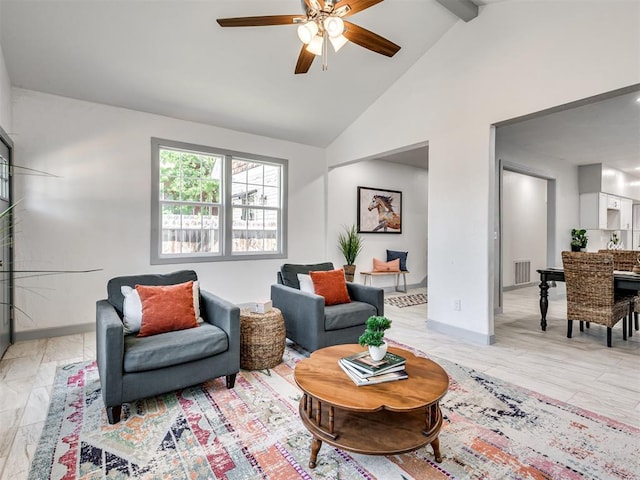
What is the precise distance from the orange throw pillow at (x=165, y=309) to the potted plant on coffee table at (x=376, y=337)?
1.44m

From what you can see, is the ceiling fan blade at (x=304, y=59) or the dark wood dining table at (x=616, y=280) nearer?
the ceiling fan blade at (x=304, y=59)

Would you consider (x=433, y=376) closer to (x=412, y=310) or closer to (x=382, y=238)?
(x=412, y=310)

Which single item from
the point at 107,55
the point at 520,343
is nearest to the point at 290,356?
the point at 520,343

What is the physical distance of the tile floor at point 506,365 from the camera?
2.11 metres

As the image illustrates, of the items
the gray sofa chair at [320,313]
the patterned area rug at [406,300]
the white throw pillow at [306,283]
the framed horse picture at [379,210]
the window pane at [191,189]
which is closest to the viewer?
the gray sofa chair at [320,313]

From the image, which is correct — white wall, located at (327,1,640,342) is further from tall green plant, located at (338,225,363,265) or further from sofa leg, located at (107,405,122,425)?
sofa leg, located at (107,405,122,425)

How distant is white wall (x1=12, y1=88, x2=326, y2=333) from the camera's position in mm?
3619

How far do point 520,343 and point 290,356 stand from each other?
2.49m

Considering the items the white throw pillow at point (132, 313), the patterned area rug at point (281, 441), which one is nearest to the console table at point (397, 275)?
the patterned area rug at point (281, 441)

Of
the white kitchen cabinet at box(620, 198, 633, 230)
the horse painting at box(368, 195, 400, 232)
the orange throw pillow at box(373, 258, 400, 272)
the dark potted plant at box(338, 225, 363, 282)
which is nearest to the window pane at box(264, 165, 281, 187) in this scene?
the dark potted plant at box(338, 225, 363, 282)

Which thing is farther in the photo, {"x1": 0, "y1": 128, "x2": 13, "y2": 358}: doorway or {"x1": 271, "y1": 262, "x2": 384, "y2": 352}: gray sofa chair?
{"x1": 0, "y1": 128, "x2": 13, "y2": 358}: doorway

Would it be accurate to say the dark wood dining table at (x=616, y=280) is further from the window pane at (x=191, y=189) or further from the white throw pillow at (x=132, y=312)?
the window pane at (x=191, y=189)

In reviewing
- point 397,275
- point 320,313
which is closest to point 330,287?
point 320,313

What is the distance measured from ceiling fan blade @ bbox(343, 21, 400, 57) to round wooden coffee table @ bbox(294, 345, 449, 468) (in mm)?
2365
